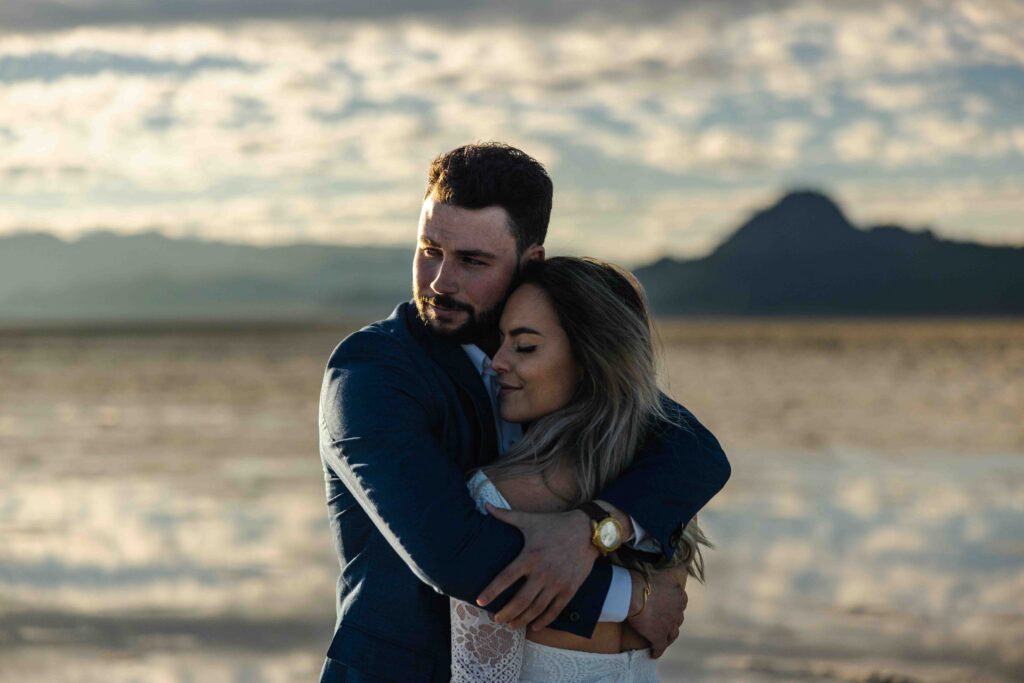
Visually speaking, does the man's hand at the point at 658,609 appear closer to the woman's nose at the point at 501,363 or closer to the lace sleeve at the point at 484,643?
the lace sleeve at the point at 484,643

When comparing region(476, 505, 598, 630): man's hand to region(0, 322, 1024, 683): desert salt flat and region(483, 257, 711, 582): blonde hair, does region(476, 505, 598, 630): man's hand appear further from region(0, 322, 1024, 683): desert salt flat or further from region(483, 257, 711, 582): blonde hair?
A: region(0, 322, 1024, 683): desert salt flat

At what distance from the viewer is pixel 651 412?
3.01 meters

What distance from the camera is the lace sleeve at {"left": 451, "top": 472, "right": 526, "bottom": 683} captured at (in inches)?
108

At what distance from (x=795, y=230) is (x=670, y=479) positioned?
190567 mm

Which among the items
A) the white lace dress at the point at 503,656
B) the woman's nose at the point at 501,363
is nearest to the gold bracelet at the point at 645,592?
the white lace dress at the point at 503,656

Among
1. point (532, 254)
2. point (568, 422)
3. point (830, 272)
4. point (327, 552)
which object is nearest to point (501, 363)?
point (568, 422)

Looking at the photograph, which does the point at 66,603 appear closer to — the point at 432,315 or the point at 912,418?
the point at 432,315

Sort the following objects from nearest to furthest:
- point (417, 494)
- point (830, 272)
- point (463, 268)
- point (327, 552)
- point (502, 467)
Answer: point (417, 494)
point (502, 467)
point (463, 268)
point (327, 552)
point (830, 272)

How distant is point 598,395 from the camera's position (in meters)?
2.95

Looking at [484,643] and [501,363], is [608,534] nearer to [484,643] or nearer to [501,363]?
[484,643]

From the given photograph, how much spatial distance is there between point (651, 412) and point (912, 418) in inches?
911

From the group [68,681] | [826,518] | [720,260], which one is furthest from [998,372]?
[720,260]

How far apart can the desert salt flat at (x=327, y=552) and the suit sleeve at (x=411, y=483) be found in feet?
12.0

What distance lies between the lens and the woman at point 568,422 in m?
2.79
